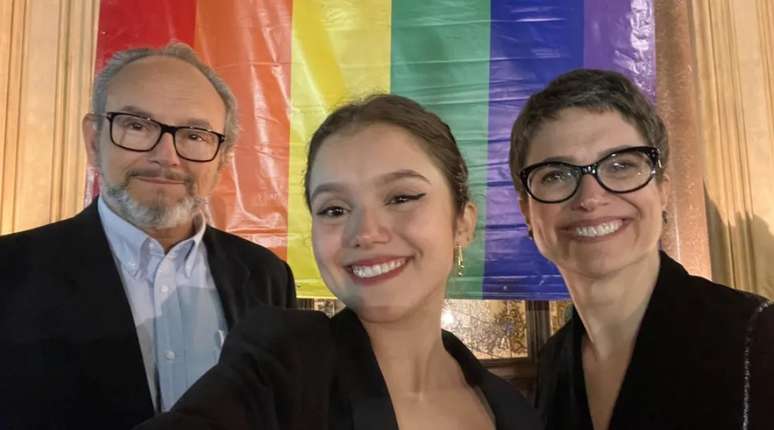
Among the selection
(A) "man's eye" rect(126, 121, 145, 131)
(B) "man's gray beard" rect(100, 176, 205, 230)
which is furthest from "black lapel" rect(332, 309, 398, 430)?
(A) "man's eye" rect(126, 121, 145, 131)

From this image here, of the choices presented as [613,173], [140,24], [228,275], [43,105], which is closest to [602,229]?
[613,173]

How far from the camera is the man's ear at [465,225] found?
3.14 ft

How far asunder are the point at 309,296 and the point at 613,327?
1.10m

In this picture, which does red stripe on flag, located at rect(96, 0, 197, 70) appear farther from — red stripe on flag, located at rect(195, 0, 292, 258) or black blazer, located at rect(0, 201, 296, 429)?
black blazer, located at rect(0, 201, 296, 429)

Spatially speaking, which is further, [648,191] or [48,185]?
[48,185]

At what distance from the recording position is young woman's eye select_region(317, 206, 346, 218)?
0.85 meters

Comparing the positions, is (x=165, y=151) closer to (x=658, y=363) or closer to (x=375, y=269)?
(x=375, y=269)

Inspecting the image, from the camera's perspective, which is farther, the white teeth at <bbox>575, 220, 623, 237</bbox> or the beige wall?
the beige wall

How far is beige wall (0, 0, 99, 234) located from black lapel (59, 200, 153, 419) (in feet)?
2.69

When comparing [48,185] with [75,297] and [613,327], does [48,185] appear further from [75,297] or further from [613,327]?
[613,327]

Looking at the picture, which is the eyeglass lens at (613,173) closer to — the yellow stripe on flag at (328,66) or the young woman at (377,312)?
the young woman at (377,312)

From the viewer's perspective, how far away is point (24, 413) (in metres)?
1.14

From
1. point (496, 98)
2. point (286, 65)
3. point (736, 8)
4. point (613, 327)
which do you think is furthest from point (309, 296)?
point (736, 8)

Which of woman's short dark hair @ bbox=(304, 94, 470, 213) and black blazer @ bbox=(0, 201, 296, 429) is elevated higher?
woman's short dark hair @ bbox=(304, 94, 470, 213)
